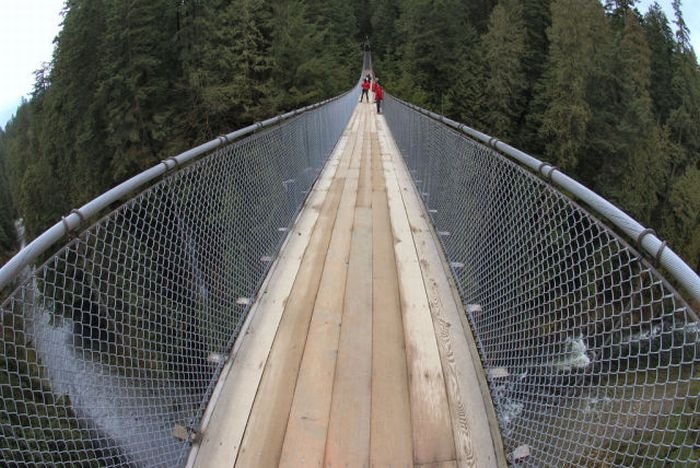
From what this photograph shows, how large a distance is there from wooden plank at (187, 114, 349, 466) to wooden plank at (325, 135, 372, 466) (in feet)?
1.46

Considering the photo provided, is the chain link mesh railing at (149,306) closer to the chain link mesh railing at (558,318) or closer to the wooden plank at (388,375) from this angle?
the wooden plank at (388,375)

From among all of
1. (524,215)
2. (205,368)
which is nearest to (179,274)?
(205,368)

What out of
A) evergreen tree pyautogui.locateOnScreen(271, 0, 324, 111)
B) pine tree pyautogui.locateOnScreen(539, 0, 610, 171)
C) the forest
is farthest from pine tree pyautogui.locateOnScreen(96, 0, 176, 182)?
pine tree pyautogui.locateOnScreen(539, 0, 610, 171)

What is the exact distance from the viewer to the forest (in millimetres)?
23609

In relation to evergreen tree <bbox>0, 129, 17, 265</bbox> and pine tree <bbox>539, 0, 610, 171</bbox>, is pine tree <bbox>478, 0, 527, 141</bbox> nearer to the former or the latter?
pine tree <bbox>539, 0, 610, 171</bbox>

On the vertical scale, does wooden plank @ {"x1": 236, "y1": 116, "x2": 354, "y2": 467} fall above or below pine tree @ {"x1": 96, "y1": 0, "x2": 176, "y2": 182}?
below

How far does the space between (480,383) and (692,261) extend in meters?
29.7

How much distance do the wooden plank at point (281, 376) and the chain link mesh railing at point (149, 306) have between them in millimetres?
286

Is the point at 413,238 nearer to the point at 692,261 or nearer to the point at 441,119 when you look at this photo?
the point at 441,119

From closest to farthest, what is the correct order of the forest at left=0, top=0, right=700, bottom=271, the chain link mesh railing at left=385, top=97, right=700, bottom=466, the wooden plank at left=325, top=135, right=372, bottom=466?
the chain link mesh railing at left=385, top=97, right=700, bottom=466
the wooden plank at left=325, top=135, right=372, bottom=466
the forest at left=0, top=0, right=700, bottom=271

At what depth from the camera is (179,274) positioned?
278cm

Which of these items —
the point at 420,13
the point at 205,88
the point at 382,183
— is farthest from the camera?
the point at 420,13

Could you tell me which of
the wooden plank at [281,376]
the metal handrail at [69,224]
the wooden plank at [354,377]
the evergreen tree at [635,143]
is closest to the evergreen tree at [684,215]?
the evergreen tree at [635,143]

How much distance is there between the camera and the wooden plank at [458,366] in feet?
7.11
